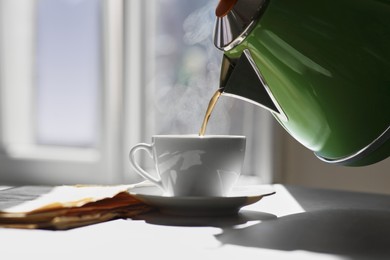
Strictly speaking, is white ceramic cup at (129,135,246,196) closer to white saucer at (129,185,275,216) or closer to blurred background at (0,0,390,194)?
white saucer at (129,185,275,216)

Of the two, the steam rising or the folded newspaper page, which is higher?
the steam rising

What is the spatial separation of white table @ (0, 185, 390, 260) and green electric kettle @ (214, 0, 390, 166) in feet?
0.32

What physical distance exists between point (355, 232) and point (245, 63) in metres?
0.23

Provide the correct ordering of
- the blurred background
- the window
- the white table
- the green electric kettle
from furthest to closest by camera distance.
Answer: the window
the blurred background
the green electric kettle
the white table

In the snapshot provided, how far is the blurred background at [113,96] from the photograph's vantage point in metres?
1.25

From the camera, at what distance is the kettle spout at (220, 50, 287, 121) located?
2.43 feet

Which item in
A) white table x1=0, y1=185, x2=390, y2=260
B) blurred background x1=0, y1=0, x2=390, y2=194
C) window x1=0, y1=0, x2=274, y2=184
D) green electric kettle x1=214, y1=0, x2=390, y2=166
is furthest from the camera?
window x1=0, y1=0, x2=274, y2=184

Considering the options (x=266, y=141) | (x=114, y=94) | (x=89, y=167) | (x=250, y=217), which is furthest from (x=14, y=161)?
(x=250, y=217)

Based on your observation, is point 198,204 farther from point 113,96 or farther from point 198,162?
point 113,96

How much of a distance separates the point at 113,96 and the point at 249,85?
662 millimetres

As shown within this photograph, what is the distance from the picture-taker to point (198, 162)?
2.58 ft

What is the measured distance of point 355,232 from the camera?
664mm

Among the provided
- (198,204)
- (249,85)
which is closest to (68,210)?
(198,204)

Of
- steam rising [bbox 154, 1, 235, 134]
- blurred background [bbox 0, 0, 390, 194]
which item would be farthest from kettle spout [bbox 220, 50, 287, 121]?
steam rising [bbox 154, 1, 235, 134]
